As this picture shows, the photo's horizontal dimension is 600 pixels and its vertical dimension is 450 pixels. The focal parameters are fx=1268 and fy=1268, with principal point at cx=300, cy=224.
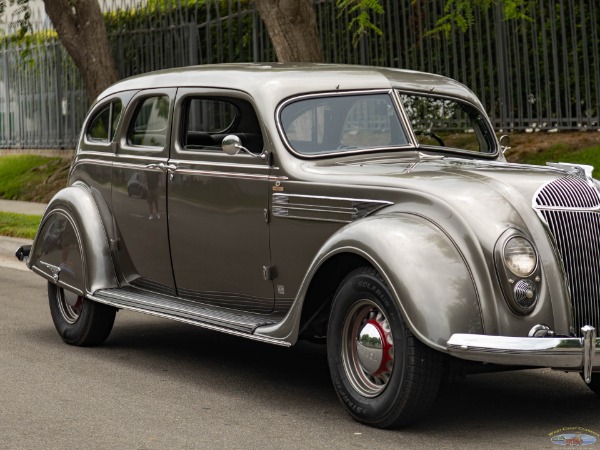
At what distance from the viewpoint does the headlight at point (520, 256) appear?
590 centimetres

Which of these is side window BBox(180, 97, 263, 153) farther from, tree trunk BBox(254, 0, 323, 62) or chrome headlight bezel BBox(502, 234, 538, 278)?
tree trunk BBox(254, 0, 323, 62)

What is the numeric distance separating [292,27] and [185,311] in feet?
20.9

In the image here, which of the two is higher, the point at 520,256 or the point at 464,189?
the point at 464,189

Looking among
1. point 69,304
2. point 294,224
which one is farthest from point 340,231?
point 69,304

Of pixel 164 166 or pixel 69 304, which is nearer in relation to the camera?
pixel 164 166

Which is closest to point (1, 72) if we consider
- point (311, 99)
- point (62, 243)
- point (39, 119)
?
point (39, 119)

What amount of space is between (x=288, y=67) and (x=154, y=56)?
13.7 meters

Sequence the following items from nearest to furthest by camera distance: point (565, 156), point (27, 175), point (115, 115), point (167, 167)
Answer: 1. point (167, 167)
2. point (115, 115)
3. point (565, 156)
4. point (27, 175)

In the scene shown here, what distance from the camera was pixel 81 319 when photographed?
875 cm

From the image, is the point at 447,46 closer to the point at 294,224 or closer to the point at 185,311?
the point at 185,311

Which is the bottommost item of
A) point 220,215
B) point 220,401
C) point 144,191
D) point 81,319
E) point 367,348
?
point 220,401

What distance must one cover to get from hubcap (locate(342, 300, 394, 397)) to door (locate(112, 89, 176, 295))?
6.34 feet

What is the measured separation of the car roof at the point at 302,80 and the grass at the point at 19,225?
7.48 m

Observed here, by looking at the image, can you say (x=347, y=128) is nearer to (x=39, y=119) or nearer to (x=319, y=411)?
(x=319, y=411)
